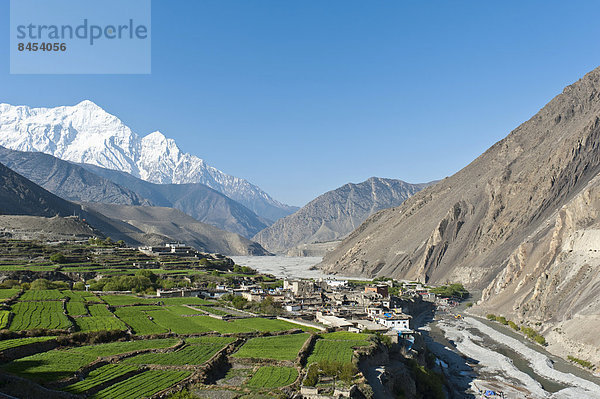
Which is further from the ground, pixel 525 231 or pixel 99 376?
pixel 525 231

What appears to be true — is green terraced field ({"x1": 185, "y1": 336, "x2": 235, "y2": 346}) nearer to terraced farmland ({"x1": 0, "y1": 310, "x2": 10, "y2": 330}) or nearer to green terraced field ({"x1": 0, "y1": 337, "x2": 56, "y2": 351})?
green terraced field ({"x1": 0, "y1": 337, "x2": 56, "y2": 351})

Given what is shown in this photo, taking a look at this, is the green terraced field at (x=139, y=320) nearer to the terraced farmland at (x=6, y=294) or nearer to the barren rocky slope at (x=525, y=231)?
the terraced farmland at (x=6, y=294)

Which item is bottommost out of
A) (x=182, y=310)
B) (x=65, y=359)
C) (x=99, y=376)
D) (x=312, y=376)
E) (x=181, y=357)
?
(x=312, y=376)

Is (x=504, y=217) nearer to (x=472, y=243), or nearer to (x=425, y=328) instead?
(x=472, y=243)

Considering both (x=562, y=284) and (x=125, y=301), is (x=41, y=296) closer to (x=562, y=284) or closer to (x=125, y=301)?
(x=125, y=301)

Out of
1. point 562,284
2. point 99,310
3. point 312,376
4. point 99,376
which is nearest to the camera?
point 99,376

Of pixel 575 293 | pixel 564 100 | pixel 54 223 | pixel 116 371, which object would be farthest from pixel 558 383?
pixel 564 100

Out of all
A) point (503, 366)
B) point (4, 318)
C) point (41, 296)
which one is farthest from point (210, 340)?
point (503, 366)

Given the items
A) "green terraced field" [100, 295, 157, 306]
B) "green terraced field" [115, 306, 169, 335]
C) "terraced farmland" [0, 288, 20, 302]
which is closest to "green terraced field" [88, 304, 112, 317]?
"green terraced field" [115, 306, 169, 335]
